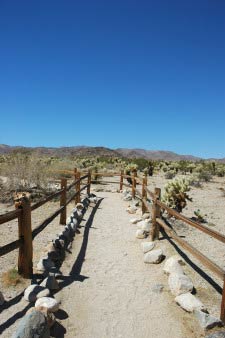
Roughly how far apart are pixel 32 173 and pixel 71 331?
39.0ft

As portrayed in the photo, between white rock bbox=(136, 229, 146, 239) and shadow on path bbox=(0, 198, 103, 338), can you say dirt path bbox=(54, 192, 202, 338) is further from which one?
white rock bbox=(136, 229, 146, 239)

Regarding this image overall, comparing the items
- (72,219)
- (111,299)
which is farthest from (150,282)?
(72,219)

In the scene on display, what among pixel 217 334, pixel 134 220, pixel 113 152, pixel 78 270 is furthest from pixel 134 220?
pixel 113 152

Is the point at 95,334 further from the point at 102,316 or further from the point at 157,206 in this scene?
the point at 157,206

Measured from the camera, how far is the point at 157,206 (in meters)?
8.32

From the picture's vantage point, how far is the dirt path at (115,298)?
454 centimetres

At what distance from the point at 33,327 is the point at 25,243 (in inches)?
75.7

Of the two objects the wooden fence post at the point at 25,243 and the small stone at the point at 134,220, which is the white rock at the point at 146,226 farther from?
the wooden fence post at the point at 25,243

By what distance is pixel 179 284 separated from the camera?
5457 millimetres

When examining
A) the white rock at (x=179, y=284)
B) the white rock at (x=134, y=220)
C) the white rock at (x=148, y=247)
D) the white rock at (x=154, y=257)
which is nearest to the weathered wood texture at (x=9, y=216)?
the white rock at (x=179, y=284)

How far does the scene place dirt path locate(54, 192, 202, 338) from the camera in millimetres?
4535

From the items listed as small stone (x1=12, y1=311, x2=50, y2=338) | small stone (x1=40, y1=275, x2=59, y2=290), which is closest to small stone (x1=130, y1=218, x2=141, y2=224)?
small stone (x1=40, y1=275, x2=59, y2=290)

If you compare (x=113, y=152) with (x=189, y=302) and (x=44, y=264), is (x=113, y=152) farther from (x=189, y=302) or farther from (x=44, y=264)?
(x=189, y=302)

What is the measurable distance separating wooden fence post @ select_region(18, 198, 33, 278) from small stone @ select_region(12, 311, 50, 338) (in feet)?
5.23
